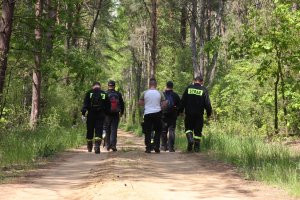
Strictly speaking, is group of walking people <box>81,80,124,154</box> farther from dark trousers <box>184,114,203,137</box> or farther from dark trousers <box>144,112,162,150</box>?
dark trousers <box>184,114,203,137</box>

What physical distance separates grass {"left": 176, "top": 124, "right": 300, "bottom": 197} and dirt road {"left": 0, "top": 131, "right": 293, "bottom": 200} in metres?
0.25

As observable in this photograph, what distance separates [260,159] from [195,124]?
385 cm

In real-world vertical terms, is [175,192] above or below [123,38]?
below

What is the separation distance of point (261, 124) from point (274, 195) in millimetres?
14309

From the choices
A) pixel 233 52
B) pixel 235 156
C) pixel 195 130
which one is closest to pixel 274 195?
pixel 235 156

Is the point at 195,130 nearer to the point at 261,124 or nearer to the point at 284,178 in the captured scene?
the point at 284,178

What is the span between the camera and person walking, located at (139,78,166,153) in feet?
43.3

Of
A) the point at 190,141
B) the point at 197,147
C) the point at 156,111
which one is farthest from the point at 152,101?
the point at 197,147

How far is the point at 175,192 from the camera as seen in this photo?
22.7ft

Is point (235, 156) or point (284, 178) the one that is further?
point (235, 156)

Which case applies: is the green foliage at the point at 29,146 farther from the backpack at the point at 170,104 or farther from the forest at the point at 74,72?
the backpack at the point at 170,104

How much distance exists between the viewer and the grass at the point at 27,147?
33.6 ft

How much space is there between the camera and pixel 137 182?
24.6ft

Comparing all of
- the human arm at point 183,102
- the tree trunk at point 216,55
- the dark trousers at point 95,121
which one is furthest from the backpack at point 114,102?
the tree trunk at point 216,55
